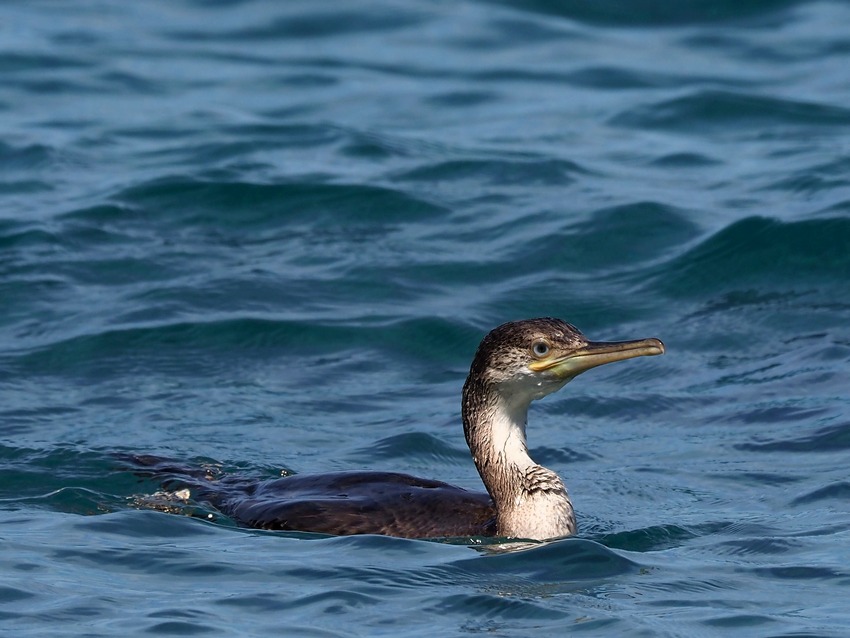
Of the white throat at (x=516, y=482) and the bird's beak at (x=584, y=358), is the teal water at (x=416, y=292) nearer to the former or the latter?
the white throat at (x=516, y=482)

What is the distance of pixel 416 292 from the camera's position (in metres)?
11.7

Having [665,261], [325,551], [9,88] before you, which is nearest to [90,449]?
[325,551]

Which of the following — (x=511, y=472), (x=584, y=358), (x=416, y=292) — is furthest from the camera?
(x=416, y=292)

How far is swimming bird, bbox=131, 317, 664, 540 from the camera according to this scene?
284 inches

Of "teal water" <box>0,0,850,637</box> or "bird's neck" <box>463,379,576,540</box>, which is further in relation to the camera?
"bird's neck" <box>463,379,576,540</box>

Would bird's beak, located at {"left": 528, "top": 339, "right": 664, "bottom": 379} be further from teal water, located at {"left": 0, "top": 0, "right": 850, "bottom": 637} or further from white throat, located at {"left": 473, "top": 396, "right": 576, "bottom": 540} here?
teal water, located at {"left": 0, "top": 0, "right": 850, "bottom": 637}

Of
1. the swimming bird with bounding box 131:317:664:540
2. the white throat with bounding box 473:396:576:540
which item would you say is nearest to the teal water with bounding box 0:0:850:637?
the swimming bird with bounding box 131:317:664:540

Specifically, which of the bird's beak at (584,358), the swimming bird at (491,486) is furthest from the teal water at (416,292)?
the bird's beak at (584,358)

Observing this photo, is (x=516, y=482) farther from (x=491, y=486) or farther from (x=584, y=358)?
(x=584, y=358)

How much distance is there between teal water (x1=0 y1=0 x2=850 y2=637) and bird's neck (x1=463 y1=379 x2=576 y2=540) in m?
0.31

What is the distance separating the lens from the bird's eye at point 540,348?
288 inches

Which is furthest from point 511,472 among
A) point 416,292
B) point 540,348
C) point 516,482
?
point 416,292

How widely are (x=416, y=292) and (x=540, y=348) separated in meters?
4.38

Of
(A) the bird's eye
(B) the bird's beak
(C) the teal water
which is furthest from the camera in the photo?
(A) the bird's eye
